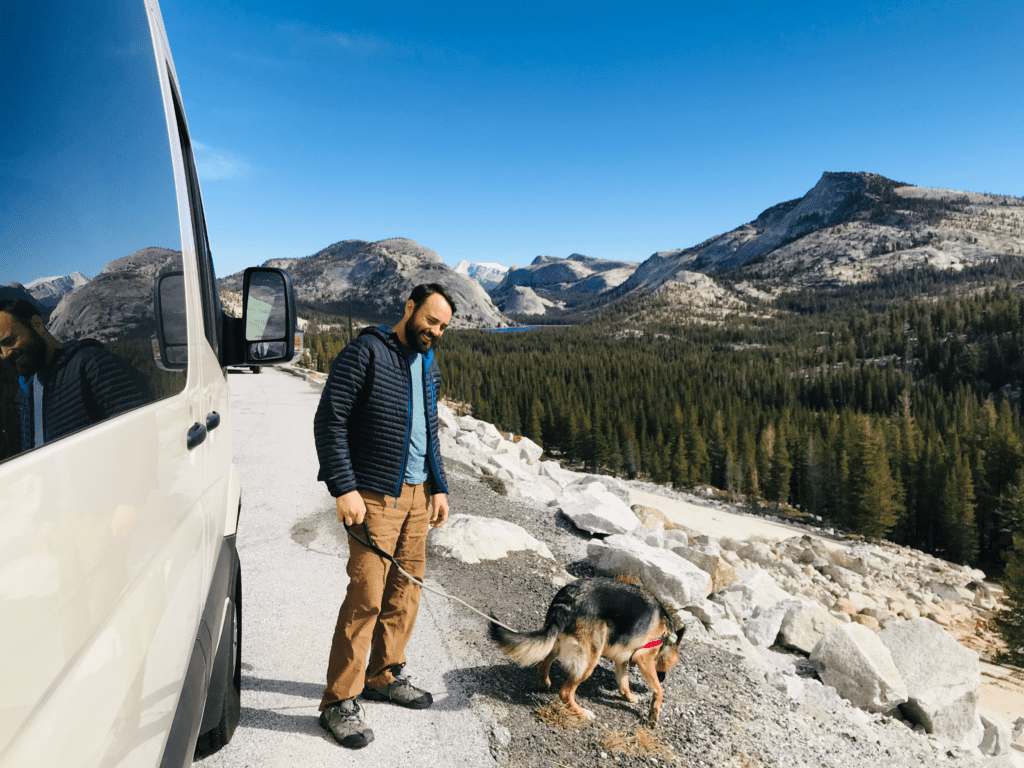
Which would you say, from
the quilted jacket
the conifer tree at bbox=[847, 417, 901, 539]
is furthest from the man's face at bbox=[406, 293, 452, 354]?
the conifer tree at bbox=[847, 417, 901, 539]

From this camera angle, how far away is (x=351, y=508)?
9.89ft

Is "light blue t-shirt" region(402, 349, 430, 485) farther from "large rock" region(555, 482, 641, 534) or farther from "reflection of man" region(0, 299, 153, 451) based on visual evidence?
"large rock" region(555, 482, 641, 534)

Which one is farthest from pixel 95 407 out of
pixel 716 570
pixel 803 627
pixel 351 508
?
pixel 716 570

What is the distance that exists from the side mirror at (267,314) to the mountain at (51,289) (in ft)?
6.00

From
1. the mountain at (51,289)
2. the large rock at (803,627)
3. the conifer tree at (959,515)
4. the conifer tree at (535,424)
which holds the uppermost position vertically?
the mountain at (51,289)

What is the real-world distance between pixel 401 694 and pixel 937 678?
6328 millimetres

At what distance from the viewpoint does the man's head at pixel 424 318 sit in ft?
10.7

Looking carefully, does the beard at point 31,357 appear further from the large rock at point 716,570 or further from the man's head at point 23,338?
the large rock at point 716,570

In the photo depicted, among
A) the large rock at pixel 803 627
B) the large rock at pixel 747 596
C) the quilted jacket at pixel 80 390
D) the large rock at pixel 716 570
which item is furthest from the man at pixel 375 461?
the large rock at pixel 716 570

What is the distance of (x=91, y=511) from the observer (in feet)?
3.30

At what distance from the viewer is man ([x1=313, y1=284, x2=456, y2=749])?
10.2ft

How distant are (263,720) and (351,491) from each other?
1821 mm

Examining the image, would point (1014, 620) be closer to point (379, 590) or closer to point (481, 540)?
point (481, 540)

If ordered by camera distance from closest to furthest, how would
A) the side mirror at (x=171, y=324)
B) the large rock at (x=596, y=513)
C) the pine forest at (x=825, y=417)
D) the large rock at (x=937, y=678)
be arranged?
the side mirror at (x=171, y=324)
the large rock at (x=937, y=678)
the large rock at (x=596, y=513)
the pine forest at (x=825, y=417)
